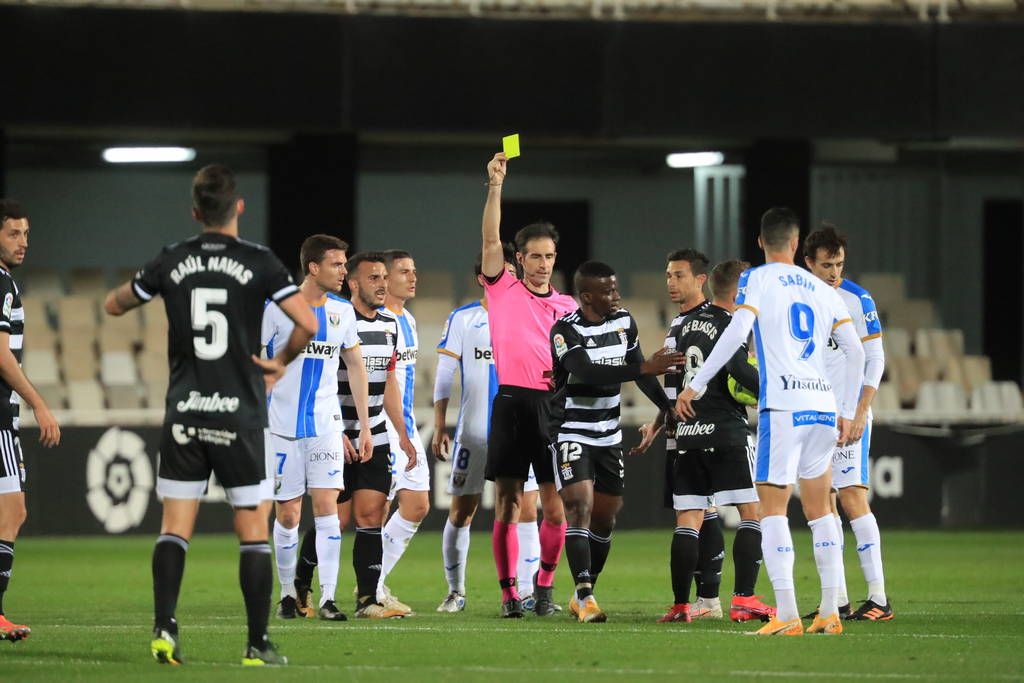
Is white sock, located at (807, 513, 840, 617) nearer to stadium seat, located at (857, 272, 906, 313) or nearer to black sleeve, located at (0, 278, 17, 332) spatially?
black sleeve, located at (0, 278, 17, 332)

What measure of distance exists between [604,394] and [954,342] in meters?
13.5

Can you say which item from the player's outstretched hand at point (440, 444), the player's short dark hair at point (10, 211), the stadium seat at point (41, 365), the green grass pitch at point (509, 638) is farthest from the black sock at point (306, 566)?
the stadium seat at point (41, 365)

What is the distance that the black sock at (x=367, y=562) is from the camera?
9672 millimetres

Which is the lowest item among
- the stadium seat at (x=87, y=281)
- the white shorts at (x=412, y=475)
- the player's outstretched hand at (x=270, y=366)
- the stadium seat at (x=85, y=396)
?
the white shorts at (x=412, y=475)

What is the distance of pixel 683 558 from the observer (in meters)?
9.20

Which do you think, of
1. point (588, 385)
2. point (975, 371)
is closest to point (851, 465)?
point (588, 385)

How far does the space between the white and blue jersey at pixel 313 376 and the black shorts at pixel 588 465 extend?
1.28 metres

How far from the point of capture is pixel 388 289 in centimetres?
1089

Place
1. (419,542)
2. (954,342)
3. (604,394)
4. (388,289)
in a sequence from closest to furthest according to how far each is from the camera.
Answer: (604,394) < (388,289) < (419,542) < (954,342)

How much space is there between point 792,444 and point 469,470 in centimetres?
270

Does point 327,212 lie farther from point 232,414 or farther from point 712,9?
point 232,414

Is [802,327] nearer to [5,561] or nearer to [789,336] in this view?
[789,336]

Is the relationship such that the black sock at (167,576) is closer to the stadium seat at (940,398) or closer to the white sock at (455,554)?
the white sock at (455,554)

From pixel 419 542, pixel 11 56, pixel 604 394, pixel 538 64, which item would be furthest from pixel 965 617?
pixel 11 56
